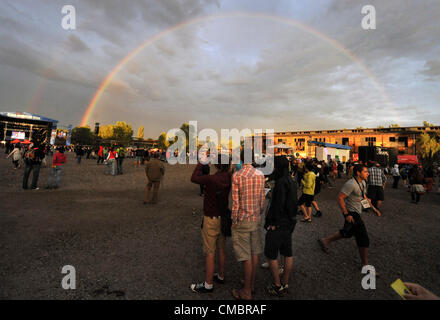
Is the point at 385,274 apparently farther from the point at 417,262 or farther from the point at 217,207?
the point at 217,207

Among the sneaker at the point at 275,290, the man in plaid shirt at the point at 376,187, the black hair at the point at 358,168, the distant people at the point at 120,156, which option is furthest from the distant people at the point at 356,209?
the distant people at the point at 120,156

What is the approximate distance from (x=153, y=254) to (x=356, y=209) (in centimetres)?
382

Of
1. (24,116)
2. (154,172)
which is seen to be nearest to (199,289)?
(154,172)

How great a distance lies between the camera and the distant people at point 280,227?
2885 mm

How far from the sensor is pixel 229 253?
4.20 m

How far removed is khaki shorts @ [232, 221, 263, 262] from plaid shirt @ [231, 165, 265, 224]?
8 cm

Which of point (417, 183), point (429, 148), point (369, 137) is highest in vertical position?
point (369, 137)

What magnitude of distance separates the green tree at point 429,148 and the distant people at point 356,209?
172 ft

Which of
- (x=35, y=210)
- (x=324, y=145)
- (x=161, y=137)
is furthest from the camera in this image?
(x=161, y=137)

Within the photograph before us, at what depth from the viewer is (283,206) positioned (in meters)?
2.90

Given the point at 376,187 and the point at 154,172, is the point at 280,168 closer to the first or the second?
the point at 154,172
